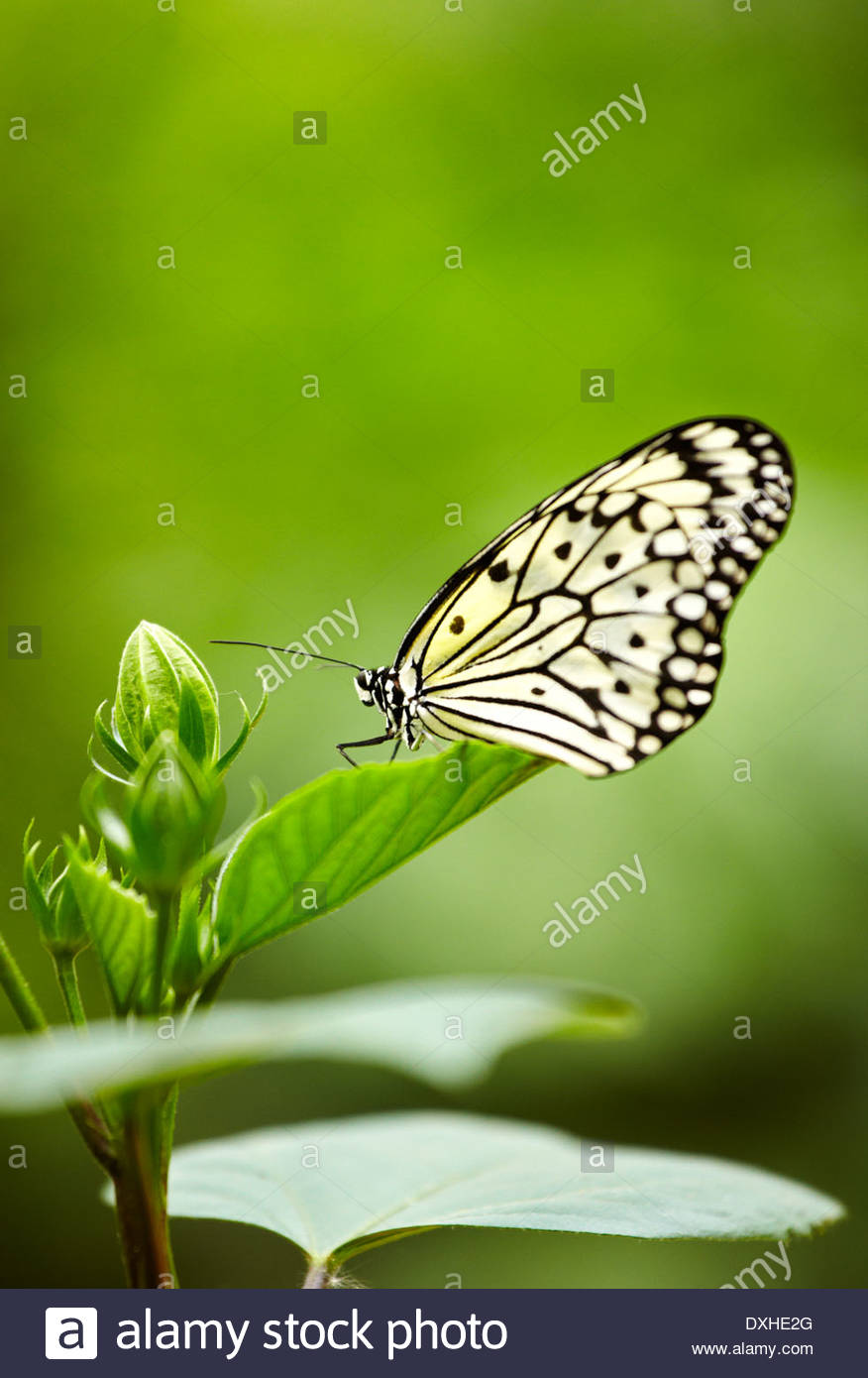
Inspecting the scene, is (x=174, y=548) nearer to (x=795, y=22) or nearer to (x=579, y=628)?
(x=579, y=628)

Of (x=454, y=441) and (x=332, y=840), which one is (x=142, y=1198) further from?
(x=454, y=441)

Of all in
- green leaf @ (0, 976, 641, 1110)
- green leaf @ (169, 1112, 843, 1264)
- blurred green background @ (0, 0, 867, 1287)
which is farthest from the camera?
blurred green background @ (0, 0, 867, 1287)

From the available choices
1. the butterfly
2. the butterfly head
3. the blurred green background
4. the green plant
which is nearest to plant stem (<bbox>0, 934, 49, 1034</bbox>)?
the green plant

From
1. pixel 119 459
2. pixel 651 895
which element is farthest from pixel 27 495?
pixel 651 895

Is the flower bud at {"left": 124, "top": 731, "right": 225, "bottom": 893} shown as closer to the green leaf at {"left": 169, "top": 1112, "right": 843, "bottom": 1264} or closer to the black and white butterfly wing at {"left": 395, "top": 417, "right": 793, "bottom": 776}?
the green leaf at {"left": 169, "top": 1112, "right": 843, "bottom": 1264}

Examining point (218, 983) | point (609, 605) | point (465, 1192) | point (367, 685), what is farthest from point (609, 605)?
point (218, 983)

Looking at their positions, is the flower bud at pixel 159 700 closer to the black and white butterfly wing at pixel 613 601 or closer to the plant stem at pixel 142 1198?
the plant stem at pixel 142 1198

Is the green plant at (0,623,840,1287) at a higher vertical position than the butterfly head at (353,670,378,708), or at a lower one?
lower

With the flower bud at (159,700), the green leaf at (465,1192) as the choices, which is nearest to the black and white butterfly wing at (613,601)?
the green leaf at (465,1192)
